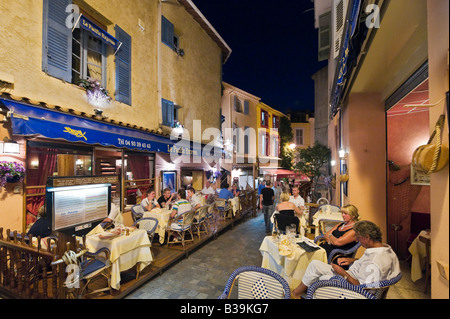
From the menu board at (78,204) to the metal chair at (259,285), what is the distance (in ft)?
10.7

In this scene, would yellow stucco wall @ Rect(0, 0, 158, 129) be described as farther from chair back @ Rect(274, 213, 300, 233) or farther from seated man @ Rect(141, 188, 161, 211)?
chair back @ Rect(274, 213, 300, 233)

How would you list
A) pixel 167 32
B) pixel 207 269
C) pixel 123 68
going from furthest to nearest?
pixel 167 32
pixel 123 68
pixel 207 269

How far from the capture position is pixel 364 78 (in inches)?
166

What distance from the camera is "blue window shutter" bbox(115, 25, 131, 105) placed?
694 cm

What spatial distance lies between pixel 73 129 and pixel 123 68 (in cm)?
319

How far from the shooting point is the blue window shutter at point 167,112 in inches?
358

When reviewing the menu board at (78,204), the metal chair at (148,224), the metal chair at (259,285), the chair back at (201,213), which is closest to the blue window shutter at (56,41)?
the menu board at (78,204)

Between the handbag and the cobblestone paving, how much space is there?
363 centimetres

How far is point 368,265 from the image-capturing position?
8.18 feet

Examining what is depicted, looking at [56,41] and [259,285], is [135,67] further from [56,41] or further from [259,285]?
[259,285]

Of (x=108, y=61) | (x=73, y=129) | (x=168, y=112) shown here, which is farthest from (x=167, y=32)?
(x=73, y=129)

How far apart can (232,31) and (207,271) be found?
33.5 meters

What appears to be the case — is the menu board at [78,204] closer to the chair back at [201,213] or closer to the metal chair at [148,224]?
the metal chair at [148,224]
